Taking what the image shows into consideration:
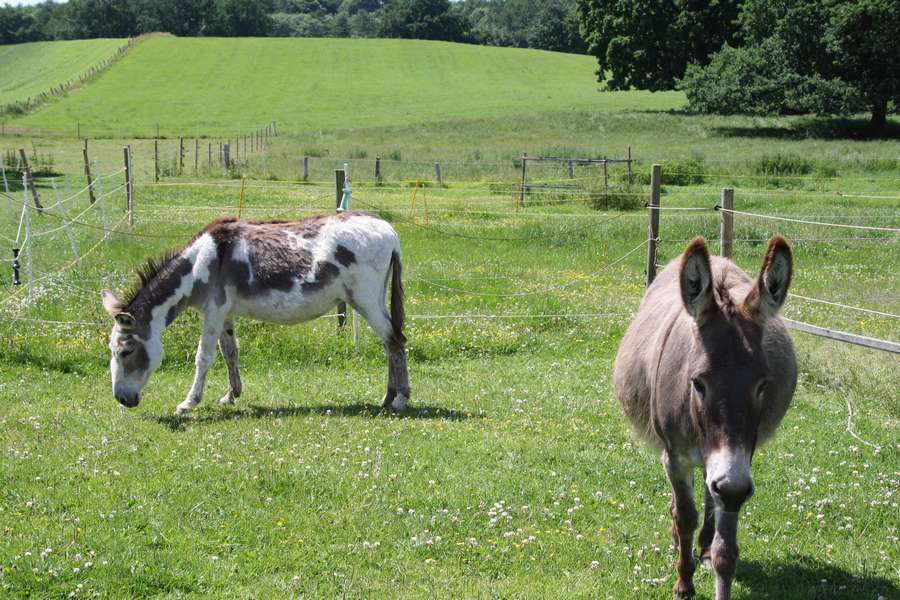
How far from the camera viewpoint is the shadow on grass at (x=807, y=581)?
17.0 feet

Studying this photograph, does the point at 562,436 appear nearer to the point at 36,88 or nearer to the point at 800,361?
the point at 800,361

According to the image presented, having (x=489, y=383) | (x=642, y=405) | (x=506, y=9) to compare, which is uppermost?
(x=506, y=9)

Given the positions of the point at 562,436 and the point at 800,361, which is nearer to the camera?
the point at 562,436

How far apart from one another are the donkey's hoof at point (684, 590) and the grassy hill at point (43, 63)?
77.9 metres

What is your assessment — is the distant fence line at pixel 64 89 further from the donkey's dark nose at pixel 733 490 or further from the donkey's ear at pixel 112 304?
the donkey's dark nose at pixel 733 490

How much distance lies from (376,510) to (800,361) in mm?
6101

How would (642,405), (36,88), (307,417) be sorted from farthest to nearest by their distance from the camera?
(36,88), (307,417), (642,405)

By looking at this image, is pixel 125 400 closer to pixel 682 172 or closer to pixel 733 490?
pixel 733 490

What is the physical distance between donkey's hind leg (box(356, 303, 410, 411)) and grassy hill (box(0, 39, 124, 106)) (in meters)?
72.7

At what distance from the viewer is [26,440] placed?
25.7 ft

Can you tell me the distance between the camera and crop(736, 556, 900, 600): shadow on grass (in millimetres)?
5184

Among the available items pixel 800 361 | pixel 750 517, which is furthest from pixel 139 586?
pixel 800 361

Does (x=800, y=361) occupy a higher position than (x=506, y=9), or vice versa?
(x=506, y=9)

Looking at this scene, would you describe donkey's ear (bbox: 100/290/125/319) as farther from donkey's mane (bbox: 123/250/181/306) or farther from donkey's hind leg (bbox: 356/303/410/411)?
donkey's hind leg (bbox: 356/303/410/411)
